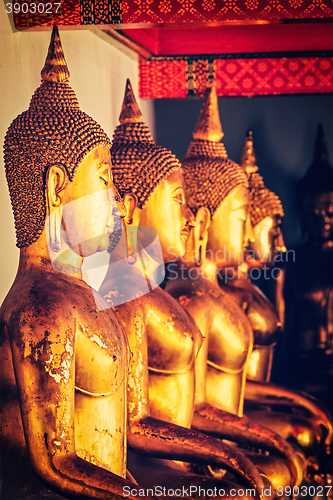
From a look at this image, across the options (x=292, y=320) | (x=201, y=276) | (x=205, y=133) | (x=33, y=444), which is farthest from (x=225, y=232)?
(x=33, y=444)

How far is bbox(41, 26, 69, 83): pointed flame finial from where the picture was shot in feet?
7.32

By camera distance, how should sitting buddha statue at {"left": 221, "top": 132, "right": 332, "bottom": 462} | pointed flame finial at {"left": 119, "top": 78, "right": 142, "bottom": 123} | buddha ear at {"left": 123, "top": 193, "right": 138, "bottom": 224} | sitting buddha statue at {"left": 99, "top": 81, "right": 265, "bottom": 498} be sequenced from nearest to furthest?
sitting buddha statue at {"left": 99, "top": 81, "right": 265, "bottom": 498}
buddha ear at {"left": 123, "top": 193, "right": 138, "bottom": 224}
pointed flame finial at {"left": 119, "top": 78, "right": 142, "bottom": 123}
sitting buddha statue at {"left": 221, "top": 132, "right": 332, "bottom": 462}

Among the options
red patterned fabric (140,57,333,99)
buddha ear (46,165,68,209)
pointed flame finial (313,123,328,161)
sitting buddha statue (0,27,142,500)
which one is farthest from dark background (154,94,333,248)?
buddha ear (46,165,68,209)

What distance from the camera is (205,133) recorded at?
12.0 ft

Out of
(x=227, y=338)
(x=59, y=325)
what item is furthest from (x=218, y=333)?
(x=59, y=325)

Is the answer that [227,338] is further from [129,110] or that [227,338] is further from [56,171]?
[56,171]

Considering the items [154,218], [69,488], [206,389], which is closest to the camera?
[69,488]

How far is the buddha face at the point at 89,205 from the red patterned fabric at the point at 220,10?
561 mm

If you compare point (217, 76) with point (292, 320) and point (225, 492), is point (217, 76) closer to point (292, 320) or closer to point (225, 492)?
point (292, 320)

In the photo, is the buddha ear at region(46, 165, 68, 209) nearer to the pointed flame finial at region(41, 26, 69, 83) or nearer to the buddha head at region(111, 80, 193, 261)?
the pointed flame finial at region(41, 26, 69, 83)

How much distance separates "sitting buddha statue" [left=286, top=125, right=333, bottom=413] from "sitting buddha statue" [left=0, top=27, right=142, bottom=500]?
256cm

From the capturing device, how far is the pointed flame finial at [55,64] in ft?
7.32

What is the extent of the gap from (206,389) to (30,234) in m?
1.49

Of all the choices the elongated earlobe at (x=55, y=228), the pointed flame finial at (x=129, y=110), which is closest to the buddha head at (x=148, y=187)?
the pointed flame finial at (x=129, y=110)
